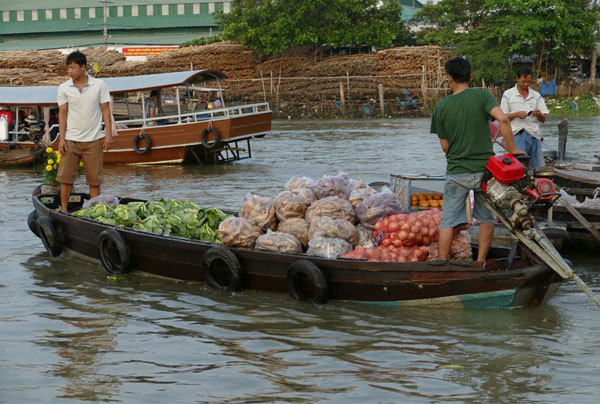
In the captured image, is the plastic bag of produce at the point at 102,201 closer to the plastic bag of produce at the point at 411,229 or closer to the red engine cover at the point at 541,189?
the plastic bag of produce at the point at 411,229

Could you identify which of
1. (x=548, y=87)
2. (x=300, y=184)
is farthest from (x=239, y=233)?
(x=548, y=87)

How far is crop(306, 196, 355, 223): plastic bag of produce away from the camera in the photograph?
7.51 metres

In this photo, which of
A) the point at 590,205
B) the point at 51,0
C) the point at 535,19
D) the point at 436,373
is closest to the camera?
the point at 436,373

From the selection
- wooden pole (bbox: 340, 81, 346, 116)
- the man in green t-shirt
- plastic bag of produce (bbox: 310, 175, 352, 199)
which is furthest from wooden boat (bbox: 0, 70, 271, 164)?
wooden pole (bbox: 340, 81, 346, 116)

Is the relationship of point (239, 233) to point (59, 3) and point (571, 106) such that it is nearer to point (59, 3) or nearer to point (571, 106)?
point (571, 106)

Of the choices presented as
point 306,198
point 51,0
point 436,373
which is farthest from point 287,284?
point 51,0

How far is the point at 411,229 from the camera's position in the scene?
7086mm

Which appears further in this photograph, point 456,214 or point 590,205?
Answer: point 590,205

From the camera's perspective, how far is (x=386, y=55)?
39.3 meters

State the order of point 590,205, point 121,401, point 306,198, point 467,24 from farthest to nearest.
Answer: point 467,24
point 590,205
point 306,198
point 121,401

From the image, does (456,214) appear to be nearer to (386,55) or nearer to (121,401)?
(121,401)

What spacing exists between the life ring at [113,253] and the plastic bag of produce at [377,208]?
83.7 inches

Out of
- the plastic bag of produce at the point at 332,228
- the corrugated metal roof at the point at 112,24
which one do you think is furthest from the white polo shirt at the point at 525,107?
the corrugated metal roof at the point at 112,24

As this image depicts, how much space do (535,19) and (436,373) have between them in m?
33.7
